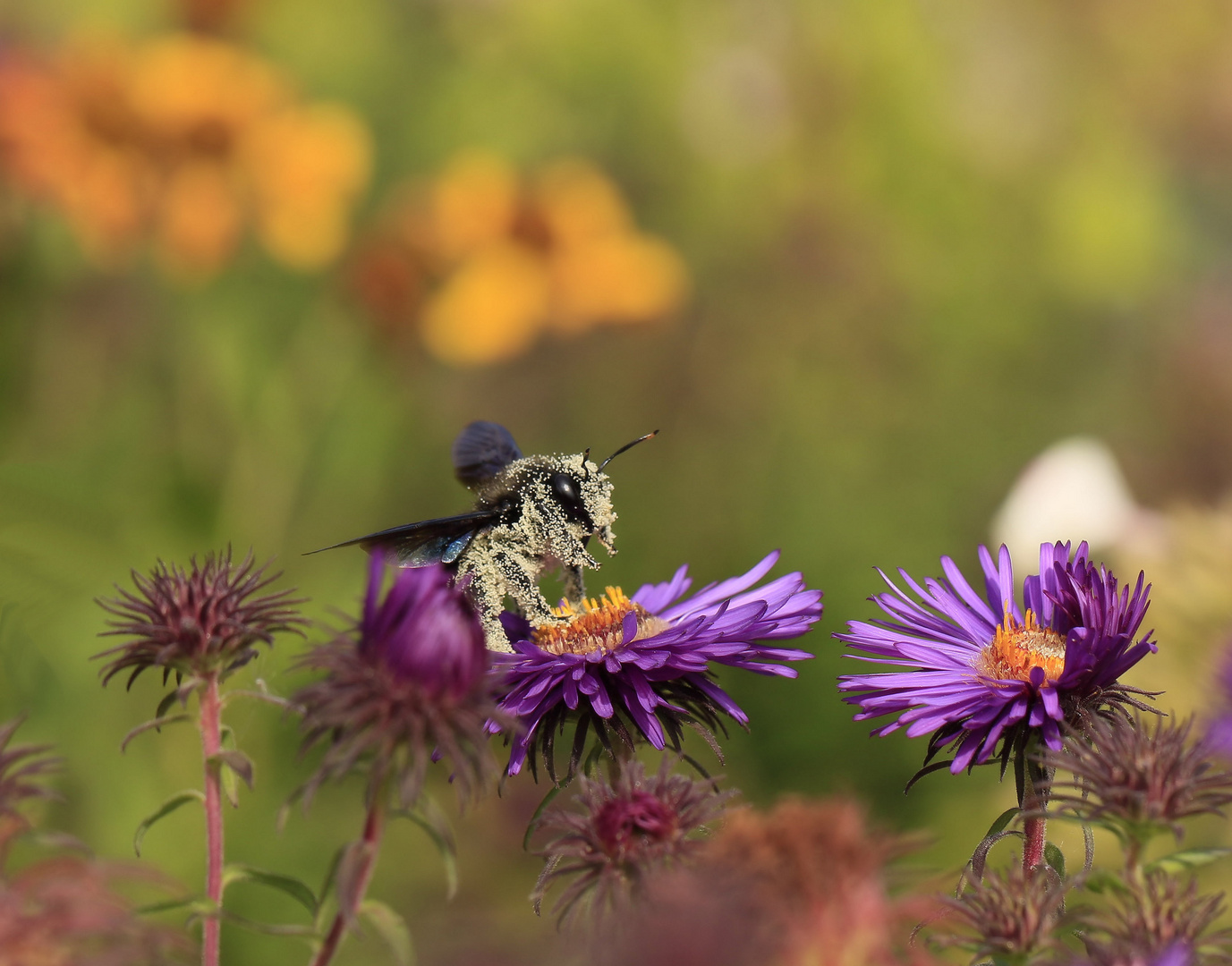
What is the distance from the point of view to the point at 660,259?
112 inches

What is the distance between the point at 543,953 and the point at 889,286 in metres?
3.03

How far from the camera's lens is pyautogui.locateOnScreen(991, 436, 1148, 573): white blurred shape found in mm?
1965

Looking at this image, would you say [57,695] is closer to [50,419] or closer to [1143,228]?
[50,419]

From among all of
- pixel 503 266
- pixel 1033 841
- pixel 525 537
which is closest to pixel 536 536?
pixel 525 537

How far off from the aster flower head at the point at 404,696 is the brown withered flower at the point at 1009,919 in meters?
0.25

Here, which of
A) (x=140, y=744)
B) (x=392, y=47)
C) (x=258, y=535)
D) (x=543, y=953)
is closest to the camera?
(x=543, y=953)

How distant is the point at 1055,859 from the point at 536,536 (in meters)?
0.47

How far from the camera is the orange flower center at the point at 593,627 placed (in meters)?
1.00

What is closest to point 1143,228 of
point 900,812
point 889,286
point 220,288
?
point 889,286

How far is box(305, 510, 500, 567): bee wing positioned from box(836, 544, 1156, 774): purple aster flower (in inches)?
12.5

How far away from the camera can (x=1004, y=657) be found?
892mm

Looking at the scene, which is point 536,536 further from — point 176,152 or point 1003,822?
point 176,152

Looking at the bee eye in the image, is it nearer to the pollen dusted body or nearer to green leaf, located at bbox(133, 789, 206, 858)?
the pollen dusted body

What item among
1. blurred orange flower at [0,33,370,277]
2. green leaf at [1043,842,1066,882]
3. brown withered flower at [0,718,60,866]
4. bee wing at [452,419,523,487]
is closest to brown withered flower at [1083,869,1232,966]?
green leaf at [1043,842,1066,882]
